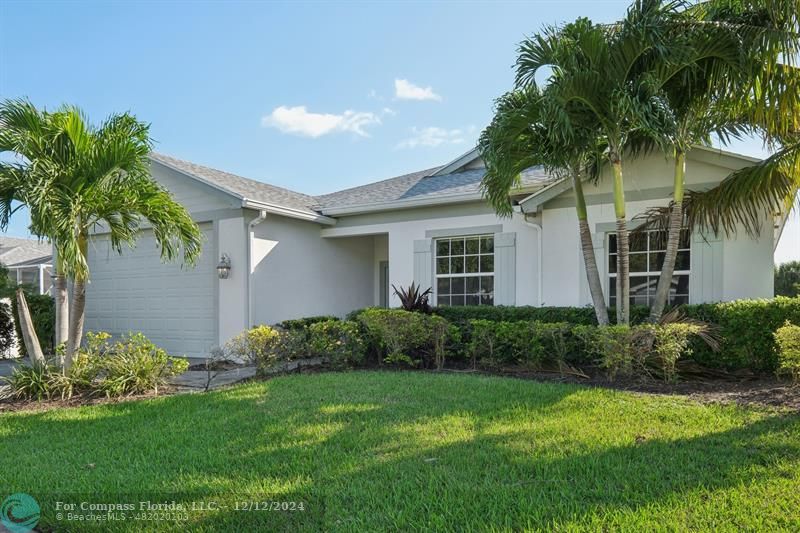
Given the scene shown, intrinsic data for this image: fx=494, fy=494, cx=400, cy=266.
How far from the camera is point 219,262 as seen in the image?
1109 cm

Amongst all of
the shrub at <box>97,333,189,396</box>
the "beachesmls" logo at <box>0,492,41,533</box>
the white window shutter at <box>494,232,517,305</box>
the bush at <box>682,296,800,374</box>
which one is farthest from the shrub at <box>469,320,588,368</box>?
the "beachesmls" logo at <box>0,492,41,533</box>

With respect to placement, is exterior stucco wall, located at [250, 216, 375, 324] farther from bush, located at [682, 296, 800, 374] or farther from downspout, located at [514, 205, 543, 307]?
bush, located at [682, 296, 800, 374]

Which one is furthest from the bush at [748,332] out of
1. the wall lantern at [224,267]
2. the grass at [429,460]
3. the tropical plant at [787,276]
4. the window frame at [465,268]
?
the tropical plant at [787,276]

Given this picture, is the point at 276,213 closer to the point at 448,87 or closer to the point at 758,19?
the point at 448,87

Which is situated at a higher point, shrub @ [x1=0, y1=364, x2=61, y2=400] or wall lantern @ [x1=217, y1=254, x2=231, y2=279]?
wall lantern @ [x1=217, y1=254, x2=231, y2=279]

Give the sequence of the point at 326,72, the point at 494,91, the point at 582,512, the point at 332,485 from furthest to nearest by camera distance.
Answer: the point at 326,72
the point at 494,91
the point at 332,485
the point at 582,512

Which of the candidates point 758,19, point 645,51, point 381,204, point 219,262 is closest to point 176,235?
point 219,262

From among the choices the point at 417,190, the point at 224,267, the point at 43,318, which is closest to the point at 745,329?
the point at 417,190

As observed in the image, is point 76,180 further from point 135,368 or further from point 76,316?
point 135,368

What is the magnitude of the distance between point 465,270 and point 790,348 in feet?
20.9

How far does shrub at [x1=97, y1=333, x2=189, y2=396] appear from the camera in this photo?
7176 millimetres

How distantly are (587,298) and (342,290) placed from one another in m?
6.66

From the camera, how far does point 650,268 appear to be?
31.1ft

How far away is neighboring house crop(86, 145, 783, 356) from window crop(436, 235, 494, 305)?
3 centimetres
